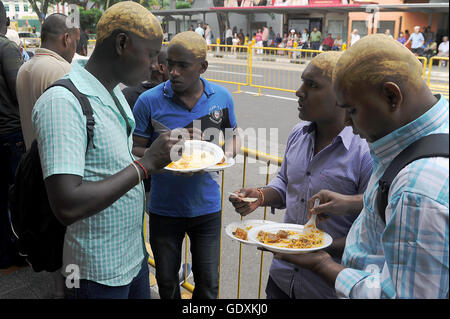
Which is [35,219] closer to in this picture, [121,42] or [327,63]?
[121,42]

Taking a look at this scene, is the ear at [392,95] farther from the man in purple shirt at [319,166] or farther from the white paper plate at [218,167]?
→ the white paper plate at [218,167]

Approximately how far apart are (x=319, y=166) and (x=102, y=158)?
1.17 meters

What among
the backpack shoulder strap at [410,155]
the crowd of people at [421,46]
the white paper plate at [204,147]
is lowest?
the white paper plate at [204,147]

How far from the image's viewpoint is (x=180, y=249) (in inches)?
119

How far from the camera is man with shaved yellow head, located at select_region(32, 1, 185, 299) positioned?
1.62 metres

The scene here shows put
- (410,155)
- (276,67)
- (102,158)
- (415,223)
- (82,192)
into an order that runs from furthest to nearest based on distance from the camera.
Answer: (276,67), (102,158), (82,192), (410,155), (415,223)

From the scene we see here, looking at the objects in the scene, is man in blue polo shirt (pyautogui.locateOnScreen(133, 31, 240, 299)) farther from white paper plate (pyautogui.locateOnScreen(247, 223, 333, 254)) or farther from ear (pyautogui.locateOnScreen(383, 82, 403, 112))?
ear (pyautogui.locateOnScreen(383, 82, 403, 112))

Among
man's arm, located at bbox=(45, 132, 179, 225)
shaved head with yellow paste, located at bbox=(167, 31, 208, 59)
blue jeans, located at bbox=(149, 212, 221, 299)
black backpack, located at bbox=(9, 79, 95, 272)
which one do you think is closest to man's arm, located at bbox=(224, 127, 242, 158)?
blue jeans, located at bbox=(149, 212, 221, 299)

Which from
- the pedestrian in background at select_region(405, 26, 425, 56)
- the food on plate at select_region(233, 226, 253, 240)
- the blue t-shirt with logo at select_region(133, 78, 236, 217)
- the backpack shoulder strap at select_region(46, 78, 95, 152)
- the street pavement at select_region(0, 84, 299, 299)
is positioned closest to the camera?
the backpack shoulder strap at select_region(46, 78, 95, 152)

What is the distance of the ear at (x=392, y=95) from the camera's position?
48.4 inches

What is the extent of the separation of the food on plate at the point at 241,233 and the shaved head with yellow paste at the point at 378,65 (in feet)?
3.89

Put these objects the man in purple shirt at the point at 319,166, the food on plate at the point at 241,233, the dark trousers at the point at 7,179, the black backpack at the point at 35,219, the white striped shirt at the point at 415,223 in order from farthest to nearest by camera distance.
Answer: the dark trousers at the point at 7,179 → the food on plate at the point at 241,233 → the man in purple shirt at the point at 319,166 → the black backpack at the point at 35,219 → the white striped shirt at the point at 415,223

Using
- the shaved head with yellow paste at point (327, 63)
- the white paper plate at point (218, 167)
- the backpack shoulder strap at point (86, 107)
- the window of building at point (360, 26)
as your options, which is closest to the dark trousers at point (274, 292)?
the white paper plate at point (218, 167)

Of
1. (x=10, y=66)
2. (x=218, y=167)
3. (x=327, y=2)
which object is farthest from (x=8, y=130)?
(x=327, y=2)
